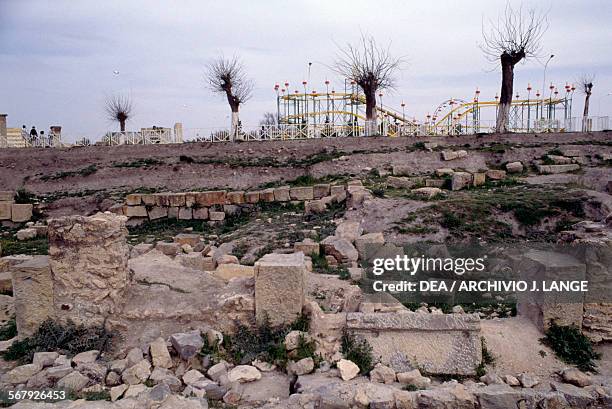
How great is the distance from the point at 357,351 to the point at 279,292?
3.98 ft

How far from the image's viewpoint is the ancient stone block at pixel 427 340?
5.42 meters

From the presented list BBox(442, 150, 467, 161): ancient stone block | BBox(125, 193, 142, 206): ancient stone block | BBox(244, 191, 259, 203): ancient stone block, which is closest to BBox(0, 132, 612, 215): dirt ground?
BBox(442, 150, 467, 161): ancient stone block

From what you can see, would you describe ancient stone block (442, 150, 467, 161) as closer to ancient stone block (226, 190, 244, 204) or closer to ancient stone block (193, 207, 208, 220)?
ancient stone block (226, 190, 244, 204)

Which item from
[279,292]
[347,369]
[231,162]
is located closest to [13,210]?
[231,162]

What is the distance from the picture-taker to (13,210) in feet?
55.2

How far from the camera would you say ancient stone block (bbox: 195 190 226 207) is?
54.5ft

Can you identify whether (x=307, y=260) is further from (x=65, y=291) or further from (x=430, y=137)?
(x=430, y=137)

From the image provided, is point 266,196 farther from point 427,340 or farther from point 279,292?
point 427,340

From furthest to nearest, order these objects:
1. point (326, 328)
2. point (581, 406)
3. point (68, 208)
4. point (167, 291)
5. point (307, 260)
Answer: point (68, 208) → point (307, 260) → point (167, 291) → point (326, 328) → point (581, 406)

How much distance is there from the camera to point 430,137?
2161 centimetres

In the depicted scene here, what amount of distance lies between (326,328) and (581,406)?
282cm

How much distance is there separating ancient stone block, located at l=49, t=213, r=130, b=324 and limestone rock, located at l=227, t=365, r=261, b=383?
196cm

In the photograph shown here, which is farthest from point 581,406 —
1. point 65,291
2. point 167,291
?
point 65,291

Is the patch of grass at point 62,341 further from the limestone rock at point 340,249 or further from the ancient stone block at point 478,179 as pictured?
the ancient stone block at point 478,179
